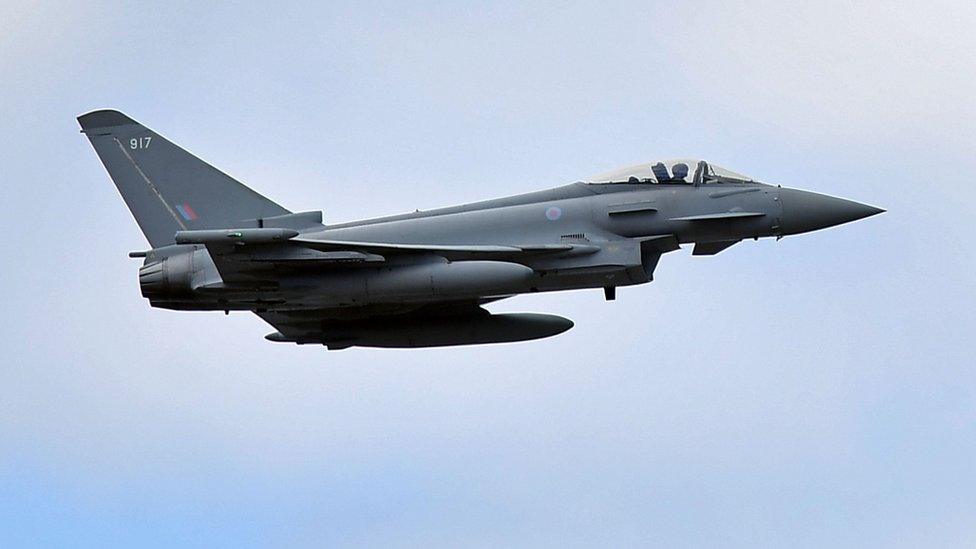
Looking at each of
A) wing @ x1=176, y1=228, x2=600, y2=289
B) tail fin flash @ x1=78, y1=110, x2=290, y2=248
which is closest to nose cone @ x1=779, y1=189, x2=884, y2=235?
wing @ x1=176, y1=228, x2=600, y2=289

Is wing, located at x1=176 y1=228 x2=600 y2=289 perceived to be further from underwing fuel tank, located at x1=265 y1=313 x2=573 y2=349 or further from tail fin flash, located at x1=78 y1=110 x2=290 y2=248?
underwing fuel tank, located at x1=265 y1=313 x2=573 y2=349

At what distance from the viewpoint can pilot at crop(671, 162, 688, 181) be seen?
2814 centimetres

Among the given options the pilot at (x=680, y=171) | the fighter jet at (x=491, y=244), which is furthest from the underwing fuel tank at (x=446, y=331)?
the pilot at (x=680, y=171)

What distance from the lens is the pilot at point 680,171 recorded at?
28141mm

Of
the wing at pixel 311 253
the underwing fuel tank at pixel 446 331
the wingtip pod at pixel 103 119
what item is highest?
the wingtip pod at pixel 103 119

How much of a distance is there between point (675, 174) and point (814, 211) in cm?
233

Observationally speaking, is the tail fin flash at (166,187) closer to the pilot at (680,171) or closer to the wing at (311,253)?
the wing at (311,253)

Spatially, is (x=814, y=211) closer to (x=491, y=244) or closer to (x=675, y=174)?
(x=675, y=174)

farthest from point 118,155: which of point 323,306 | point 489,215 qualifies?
point 489,215

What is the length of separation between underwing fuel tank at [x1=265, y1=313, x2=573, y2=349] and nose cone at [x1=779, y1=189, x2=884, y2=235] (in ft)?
15.1

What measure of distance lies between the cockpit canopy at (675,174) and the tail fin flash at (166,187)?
5871 millimetres

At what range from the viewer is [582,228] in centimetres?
2783

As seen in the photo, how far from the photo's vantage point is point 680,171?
92.5 ft

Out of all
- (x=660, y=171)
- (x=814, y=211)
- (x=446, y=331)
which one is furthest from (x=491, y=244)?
(x=814, y=211)
